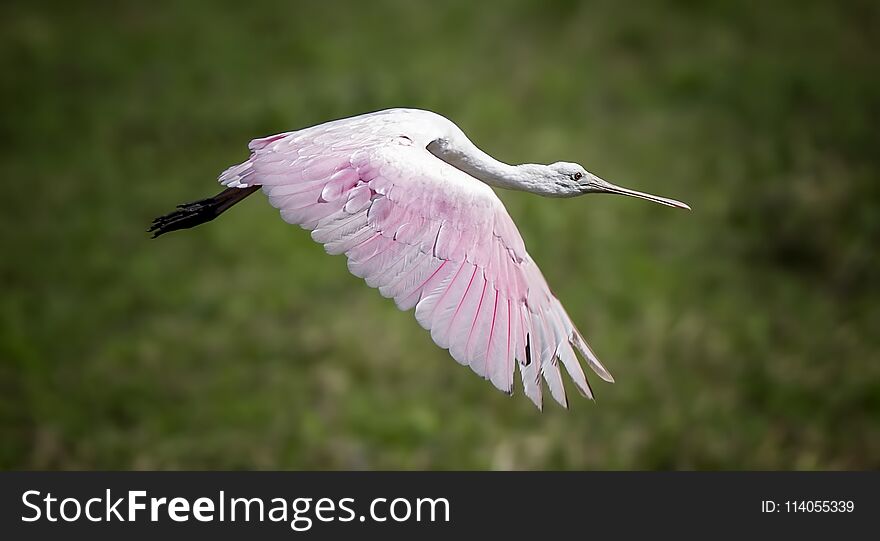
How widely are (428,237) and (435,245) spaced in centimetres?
4

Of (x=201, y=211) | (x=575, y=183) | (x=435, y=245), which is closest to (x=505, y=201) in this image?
(x=575, y=183)

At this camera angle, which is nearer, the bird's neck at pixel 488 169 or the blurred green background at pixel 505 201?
the bird's neck at pixel 488 169

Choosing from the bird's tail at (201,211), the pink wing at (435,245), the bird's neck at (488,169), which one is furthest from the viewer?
the bird's tail at (201,211)

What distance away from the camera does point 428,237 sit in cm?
584

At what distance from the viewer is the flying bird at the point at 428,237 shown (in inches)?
219

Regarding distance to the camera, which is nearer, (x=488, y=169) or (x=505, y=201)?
(x=488, y=169)

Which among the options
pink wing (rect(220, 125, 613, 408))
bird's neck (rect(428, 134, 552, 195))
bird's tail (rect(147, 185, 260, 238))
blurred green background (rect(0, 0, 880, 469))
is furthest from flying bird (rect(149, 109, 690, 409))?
blurred green background (rect(0, 0, 880, 469))

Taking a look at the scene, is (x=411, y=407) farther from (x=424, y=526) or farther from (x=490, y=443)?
(x=424, y=526)

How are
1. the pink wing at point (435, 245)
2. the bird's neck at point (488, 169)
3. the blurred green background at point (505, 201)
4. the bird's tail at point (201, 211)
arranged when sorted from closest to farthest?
1. the pink wing at point (435, 245)
2. the bird's neck at point (488, 169)
3. the bird's tail at point (201, 211)
4. the blurred green background at point (505, 201)

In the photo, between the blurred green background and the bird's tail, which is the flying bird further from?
the blurred green background

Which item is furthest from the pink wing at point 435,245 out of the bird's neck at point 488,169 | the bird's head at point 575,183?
the bird's head at point 575,183

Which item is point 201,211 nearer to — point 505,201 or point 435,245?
point 435,245

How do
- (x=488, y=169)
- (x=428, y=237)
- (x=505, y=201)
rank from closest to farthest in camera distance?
1. (x=428, y=237)
2. (x=488, y=169)
3. (x=505, y=201)

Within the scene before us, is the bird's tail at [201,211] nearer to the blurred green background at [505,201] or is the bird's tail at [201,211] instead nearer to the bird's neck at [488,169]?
the bird's neck at [488,169]
